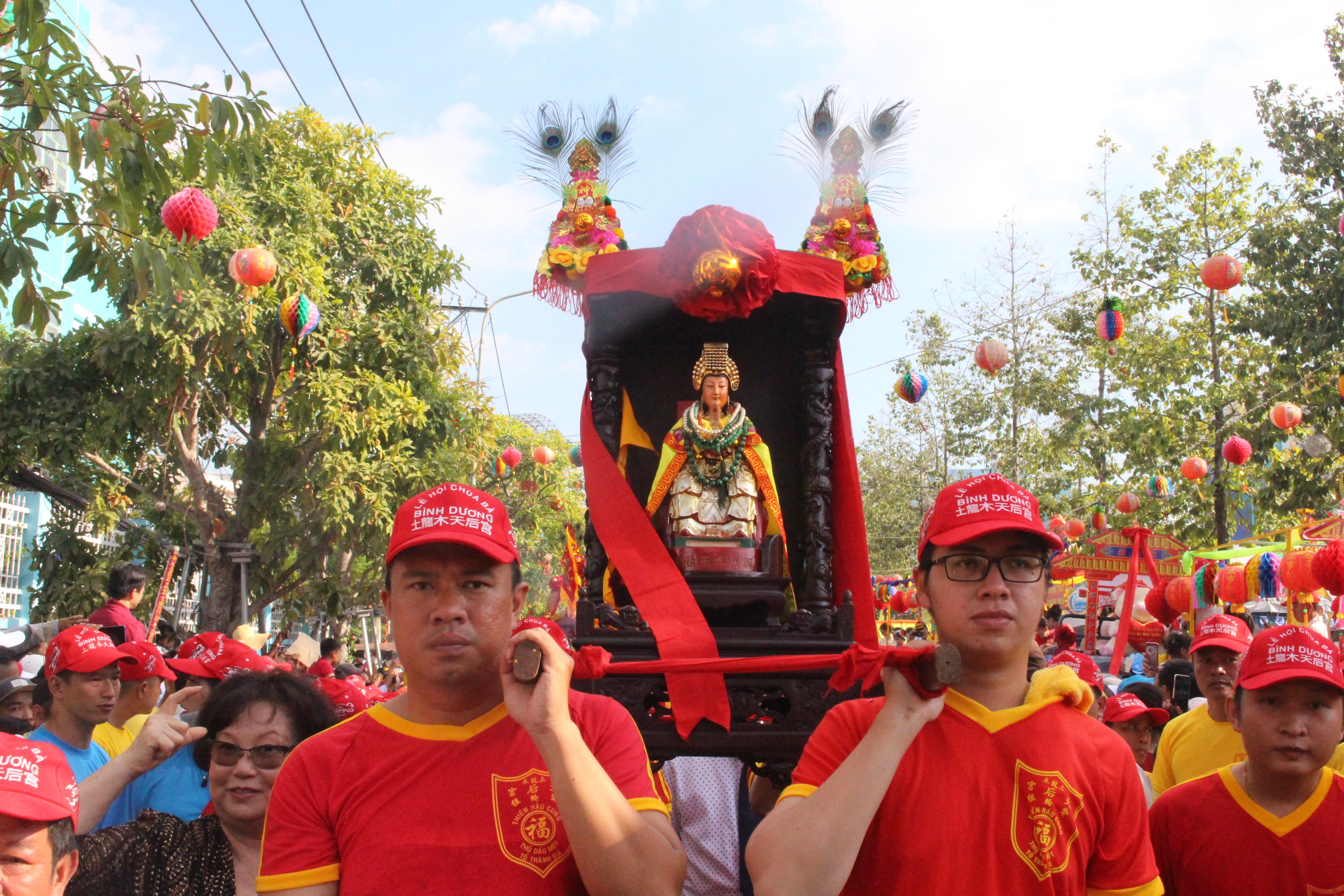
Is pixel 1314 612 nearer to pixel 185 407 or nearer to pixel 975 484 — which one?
pixel 975 484

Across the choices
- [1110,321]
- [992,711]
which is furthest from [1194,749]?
[1110,321]

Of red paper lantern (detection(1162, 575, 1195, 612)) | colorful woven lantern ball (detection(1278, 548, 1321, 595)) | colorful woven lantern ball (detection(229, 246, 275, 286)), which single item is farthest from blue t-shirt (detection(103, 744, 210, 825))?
red paper lantern (detection(1162, 575, 1195, 612))

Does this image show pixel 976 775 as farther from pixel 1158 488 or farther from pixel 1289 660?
pixel 1158 488

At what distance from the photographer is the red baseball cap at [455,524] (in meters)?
2.13

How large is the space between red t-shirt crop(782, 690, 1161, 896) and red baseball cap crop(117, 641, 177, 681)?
327 centimetres

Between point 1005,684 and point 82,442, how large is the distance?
17.9 meters

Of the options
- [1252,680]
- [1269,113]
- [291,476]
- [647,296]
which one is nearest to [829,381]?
[647,296]

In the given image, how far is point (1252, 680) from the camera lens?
279 cm

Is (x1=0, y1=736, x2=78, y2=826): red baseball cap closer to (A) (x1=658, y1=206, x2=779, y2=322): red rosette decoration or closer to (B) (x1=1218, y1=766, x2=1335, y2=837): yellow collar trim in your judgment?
(B) (x1=1218, y1=766, x2=1335, y2=837): yellow collar trim

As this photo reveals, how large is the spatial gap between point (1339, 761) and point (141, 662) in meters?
4.20

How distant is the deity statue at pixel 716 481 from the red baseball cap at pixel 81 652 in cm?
220

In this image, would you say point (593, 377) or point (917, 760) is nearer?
point (917, 760)

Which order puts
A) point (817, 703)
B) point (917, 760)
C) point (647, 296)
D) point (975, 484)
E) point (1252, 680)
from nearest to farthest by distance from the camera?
point (917, 760) → point (975, 484) → point (1252, 680) → point (817, 703) → point (647, 296)

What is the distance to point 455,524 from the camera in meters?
2.15
